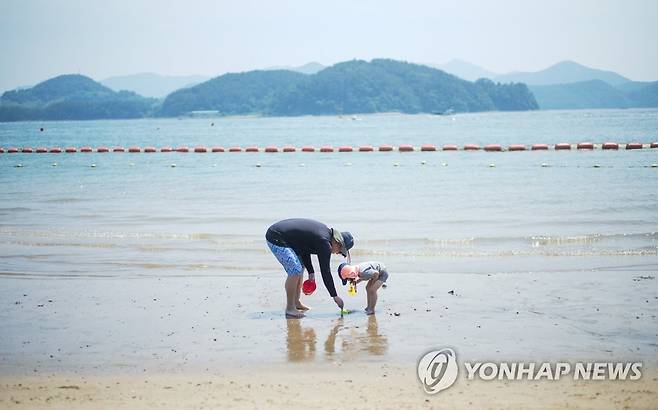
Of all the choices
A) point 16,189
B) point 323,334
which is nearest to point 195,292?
point 323,334

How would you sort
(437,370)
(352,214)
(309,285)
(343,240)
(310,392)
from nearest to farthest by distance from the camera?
(310,392) → (437,370) → (343,240) → (309,285) → (352,214)

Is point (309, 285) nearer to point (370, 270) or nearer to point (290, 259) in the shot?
point (290, 259)

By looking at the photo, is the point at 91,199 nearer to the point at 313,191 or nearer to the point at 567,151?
the point at 313,191

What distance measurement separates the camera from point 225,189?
2997 centimetres

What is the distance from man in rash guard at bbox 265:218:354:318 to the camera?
31.7 ft

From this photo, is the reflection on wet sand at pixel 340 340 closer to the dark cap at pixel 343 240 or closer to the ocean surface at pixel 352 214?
the dark cap at pixel 343 240

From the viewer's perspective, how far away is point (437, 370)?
758cm

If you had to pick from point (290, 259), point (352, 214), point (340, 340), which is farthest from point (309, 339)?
point (352, 214)

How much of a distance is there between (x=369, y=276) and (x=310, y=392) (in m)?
3.04

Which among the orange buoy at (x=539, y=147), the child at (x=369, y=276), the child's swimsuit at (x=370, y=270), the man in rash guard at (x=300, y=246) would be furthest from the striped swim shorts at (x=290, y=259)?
the orange buoy at (x=539, y=147)

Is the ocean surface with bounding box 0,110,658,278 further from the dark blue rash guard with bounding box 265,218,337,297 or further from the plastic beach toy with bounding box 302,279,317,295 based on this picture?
the dark blue rash guard with bounding box 265,218,337,297

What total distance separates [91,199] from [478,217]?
1405 cm

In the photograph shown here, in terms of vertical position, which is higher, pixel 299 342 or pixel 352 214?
pixel 352 214

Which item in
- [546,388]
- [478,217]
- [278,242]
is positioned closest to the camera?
[546,388]
